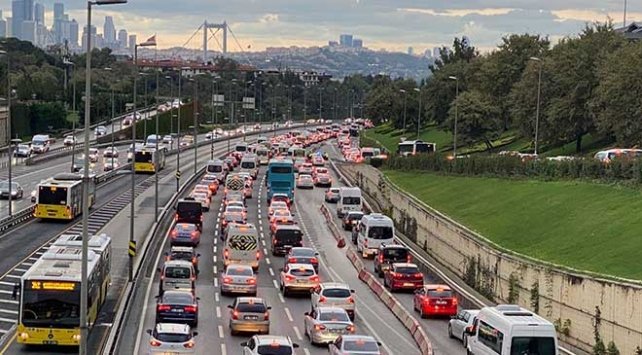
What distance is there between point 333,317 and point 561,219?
15.7 metres

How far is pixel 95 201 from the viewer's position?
271 ft

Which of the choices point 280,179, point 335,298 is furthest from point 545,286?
point 280,179

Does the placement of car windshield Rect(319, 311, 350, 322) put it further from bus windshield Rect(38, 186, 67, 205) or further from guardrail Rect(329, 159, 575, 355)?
bus windshield Rect(38, 186, 67, 205)

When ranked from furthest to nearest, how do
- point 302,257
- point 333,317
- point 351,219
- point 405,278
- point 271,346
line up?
1. point 351,219
2. point 302,257
3. point 405,278
4. point 333,317
5. point 271,346

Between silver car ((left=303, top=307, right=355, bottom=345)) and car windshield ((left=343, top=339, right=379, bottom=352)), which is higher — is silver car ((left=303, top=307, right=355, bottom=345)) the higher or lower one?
the lower one

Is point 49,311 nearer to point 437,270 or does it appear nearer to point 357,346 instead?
point 357,346

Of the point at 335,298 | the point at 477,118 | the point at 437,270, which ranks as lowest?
the point at 437,270

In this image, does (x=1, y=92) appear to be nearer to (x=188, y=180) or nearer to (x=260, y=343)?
(x=188, y=180)

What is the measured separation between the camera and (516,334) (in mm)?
29750

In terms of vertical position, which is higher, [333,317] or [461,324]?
[333,317]

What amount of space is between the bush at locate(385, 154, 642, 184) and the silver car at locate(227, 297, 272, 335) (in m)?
19.7

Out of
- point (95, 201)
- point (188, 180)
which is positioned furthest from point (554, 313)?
point (188, 180)

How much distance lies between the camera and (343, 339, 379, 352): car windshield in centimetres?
3114

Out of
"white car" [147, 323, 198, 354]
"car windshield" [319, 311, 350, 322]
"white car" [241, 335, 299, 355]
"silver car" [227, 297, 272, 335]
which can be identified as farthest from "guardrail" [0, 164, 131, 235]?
"white car" [241, 335, 299, 355]
